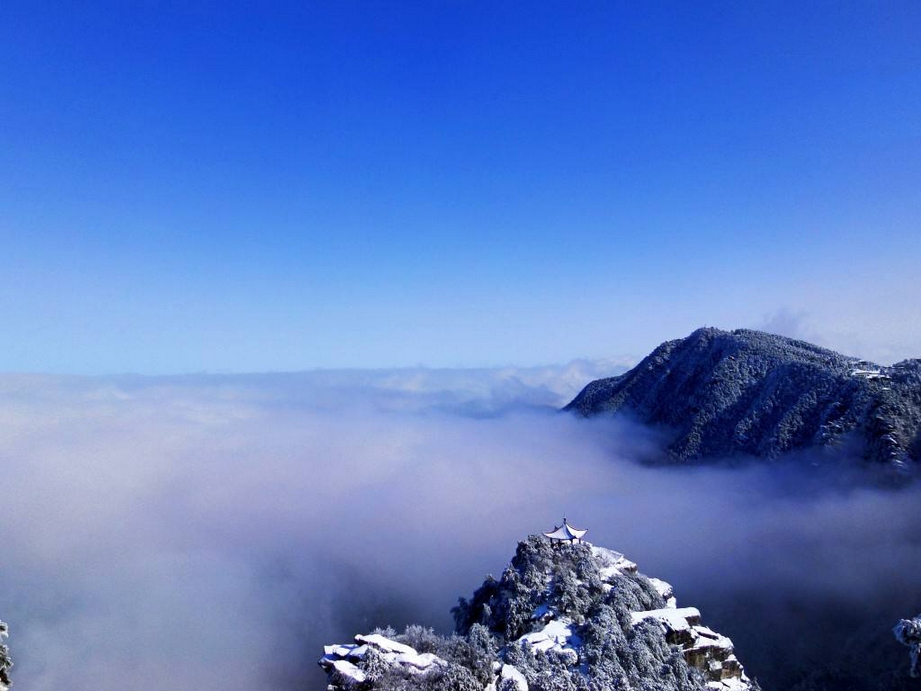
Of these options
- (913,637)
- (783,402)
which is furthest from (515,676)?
(783,402)

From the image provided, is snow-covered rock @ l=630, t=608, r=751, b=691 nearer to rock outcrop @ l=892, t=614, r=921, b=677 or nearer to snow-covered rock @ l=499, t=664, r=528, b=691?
rock outcrop @ l=892, t=614, r=921, b=677

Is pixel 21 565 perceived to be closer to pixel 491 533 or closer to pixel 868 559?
pixel 491 533

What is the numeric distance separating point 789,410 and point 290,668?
5456 inches

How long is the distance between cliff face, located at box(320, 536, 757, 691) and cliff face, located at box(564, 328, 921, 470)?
94.0 metres

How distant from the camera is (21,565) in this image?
173 metres

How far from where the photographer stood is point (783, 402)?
147m

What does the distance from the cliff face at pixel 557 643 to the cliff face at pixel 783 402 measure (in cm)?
9400

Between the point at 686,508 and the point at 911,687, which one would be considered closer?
the point at 911,687

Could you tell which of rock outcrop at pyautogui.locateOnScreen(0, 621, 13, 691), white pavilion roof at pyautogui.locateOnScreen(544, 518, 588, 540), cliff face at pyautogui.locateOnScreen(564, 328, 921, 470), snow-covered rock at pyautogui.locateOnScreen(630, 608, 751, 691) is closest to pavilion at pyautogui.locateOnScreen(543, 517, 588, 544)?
white pavilion roof at pyautogui.locateOnScreen(544, 518, 588, 540)

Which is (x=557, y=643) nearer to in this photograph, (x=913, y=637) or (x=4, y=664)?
(x=913, y=637)

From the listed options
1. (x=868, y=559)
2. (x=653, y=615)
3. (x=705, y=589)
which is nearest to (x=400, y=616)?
(x=705, y=589)

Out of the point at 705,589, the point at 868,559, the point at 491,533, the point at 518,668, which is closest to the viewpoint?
the point at 518,668

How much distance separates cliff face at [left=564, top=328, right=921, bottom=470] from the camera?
114250 mm

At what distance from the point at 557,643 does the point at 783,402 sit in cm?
13692
